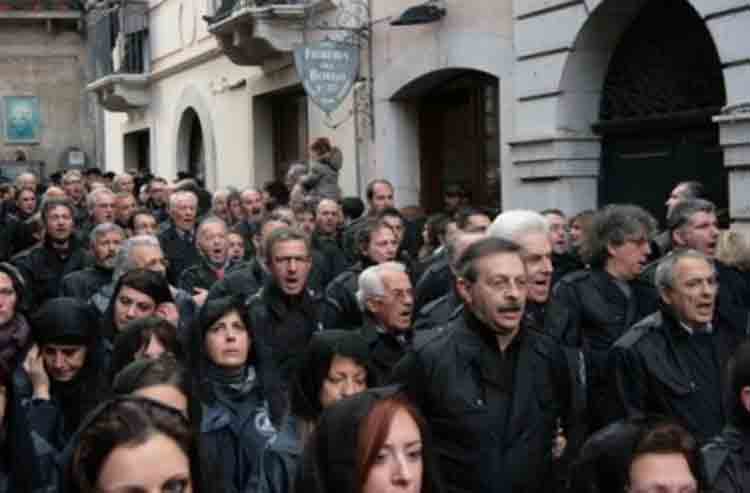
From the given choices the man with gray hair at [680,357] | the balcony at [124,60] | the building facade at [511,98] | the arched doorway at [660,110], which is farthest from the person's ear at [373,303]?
the balcony at [124,60]

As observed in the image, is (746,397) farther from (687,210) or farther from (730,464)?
(687,210)

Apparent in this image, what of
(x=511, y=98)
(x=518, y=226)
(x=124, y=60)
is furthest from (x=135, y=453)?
(x=124, y=60)

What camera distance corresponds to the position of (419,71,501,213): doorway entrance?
1557cm

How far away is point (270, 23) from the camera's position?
1844 cm

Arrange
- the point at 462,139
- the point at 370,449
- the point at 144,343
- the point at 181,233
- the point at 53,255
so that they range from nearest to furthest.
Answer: the point at 370,449
the point at 144,343
the point at 53,255
the point at 181,233
the point at 462,139

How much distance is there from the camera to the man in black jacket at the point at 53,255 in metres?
10.2

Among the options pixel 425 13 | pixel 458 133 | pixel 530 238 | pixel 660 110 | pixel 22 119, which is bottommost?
pixel 530 238

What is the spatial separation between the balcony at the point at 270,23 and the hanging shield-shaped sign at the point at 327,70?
160cm

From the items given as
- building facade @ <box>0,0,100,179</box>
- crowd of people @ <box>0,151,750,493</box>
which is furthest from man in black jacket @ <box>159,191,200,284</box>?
building facade @ <box>0,0,100,179</box>

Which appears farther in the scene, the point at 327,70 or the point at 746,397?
the point at 327,70

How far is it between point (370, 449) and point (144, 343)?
2517 mm

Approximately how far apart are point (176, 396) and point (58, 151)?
3295 cm

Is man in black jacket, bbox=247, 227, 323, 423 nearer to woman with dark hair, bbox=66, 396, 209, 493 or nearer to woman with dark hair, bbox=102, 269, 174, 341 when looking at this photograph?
woman with dark hair, bbox=102, 269, 174, 341

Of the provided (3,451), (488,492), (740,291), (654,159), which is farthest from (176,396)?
(654,159)
